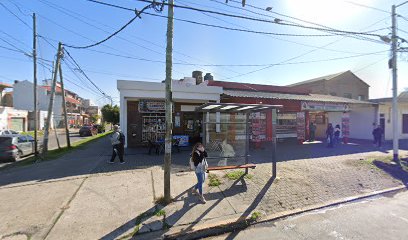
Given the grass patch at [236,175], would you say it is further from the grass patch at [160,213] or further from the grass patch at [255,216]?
the grass patch at [160,213]

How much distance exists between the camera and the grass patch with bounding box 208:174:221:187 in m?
6.50

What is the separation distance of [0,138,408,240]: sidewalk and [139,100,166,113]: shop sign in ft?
18.1

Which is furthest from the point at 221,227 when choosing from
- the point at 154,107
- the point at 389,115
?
the point at 389,115

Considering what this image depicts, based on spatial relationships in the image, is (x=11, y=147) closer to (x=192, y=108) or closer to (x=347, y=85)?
(x=192, y=108)

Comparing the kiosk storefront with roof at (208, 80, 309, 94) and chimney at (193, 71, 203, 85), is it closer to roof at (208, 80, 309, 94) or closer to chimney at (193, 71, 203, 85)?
roof at (208, 80, 309, 94)

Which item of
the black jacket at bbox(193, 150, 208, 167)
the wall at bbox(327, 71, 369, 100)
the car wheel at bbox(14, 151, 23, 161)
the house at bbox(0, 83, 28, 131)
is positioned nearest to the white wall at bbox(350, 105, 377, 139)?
the wall at bbox(327, 71, 369, 100)

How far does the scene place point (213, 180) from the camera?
683 centimetres

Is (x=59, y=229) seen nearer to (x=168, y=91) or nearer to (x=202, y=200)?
(x=202, y=200)

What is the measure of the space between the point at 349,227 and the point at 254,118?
33.4 ft

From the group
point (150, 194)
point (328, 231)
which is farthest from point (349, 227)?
point (150, 194)

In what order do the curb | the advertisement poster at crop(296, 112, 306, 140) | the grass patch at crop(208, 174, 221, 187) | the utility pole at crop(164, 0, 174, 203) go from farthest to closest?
the advertisement poster at crop(296, 112, 306, 140) → the grass patch at crop(208, 174, 221, 187) → the utility pole at crop(164, 0, 174, 203) → the curb

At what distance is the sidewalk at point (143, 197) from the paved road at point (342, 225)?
382mm

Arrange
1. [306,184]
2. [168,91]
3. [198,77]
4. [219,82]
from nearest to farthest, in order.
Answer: [168,91], [306,184], [219,82], [198,77]

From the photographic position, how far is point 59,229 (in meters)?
4.02
